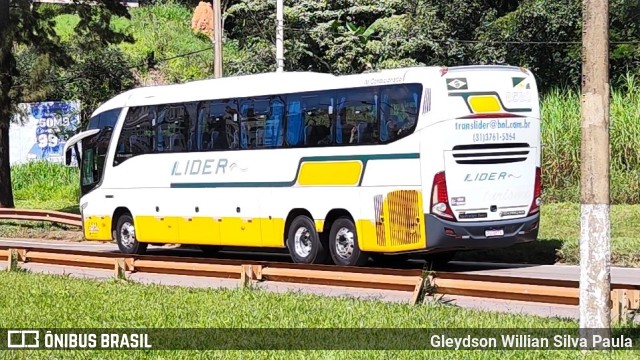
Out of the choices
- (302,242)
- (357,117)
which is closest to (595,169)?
(357,117)

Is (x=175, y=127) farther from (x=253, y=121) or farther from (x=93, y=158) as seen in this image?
(x=93, y=158)

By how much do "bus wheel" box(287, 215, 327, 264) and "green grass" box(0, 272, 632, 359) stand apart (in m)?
4.25

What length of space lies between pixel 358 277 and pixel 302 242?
5.68 meters

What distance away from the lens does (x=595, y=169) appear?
413 inches

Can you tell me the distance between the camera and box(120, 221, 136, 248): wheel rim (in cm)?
2614

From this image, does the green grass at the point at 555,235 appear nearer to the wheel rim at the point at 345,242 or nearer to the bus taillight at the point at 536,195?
the bus taillight at the point at 536,195

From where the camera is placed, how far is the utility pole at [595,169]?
10477 mm

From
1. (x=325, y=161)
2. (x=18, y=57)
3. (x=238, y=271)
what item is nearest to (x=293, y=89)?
(x=325, y=161)

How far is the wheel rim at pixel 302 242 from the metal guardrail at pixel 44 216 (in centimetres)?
1363

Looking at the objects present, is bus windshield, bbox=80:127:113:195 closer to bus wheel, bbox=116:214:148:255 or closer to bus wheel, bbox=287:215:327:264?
bus wheel, bbox=116:214:148:255

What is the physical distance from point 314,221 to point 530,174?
3887 mm

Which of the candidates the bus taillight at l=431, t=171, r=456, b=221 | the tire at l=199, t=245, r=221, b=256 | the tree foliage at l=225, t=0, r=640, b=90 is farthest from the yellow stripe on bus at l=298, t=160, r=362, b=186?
the tree foliage at l=225, t=0, r=640, b=90

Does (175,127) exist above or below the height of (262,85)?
below

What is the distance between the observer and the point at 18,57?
178 feet
